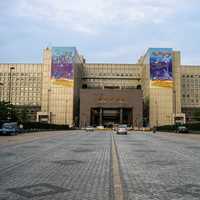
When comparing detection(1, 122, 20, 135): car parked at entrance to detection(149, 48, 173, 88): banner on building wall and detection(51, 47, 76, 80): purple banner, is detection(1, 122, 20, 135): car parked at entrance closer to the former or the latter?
detection(51, 47, 76, 80): purple banner

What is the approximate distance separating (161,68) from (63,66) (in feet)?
134

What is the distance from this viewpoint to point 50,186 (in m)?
7.92

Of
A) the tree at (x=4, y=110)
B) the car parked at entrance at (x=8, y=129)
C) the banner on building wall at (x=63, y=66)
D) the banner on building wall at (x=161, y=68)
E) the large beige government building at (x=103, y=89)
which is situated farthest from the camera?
the large beige government building at (x=103, y=89)

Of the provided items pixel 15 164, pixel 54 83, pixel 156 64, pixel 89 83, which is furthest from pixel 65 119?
pixel 15 164

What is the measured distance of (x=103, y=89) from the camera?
517ft

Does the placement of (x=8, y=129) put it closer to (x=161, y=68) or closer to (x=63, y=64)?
(x=63, y=64)

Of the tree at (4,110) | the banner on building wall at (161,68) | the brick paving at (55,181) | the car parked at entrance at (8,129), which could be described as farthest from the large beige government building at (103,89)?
the brick paving at (55,181)

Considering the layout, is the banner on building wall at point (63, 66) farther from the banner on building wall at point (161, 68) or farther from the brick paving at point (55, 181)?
the brick paving at point (55, 181)

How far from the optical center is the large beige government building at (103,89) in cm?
14425

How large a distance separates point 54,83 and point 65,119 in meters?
16.2

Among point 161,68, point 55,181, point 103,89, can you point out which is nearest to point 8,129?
point 55,181

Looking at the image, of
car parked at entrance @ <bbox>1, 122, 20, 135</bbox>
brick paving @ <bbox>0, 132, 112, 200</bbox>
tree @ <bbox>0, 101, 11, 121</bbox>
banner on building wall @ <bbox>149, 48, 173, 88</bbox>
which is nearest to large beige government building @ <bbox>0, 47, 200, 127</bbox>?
banner on building wall @ <bbox>149, 48, 173, 88</bbox>

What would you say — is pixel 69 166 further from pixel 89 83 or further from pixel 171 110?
pixel 89 83

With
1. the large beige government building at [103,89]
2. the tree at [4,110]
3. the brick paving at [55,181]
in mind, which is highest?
the large beige government building at [103,89]
